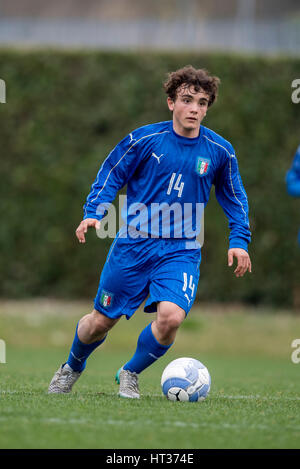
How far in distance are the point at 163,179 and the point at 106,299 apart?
97cm

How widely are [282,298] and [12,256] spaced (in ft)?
17.0

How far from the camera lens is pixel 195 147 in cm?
614

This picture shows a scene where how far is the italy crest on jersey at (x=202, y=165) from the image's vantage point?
6.10 metres

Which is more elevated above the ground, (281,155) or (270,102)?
(270,102)

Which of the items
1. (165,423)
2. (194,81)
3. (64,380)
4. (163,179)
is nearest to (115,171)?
(163,179)

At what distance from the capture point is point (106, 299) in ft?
19.6

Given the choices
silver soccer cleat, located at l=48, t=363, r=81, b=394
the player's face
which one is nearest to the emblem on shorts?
silver soccer cleat, located at l=48, t=363, r=81, b=394

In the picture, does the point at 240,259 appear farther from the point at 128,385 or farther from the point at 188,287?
the point at 128,385

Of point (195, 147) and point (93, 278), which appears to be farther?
point (93, 278)

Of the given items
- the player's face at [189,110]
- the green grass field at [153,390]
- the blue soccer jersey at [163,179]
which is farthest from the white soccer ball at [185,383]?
the player's face at [189,110]

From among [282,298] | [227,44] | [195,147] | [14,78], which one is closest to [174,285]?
[195,147]

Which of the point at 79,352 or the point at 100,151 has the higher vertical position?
the point at 100,151

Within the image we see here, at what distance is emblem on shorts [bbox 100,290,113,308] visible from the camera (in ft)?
19.6

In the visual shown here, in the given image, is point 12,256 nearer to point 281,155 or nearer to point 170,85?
point 281,155
